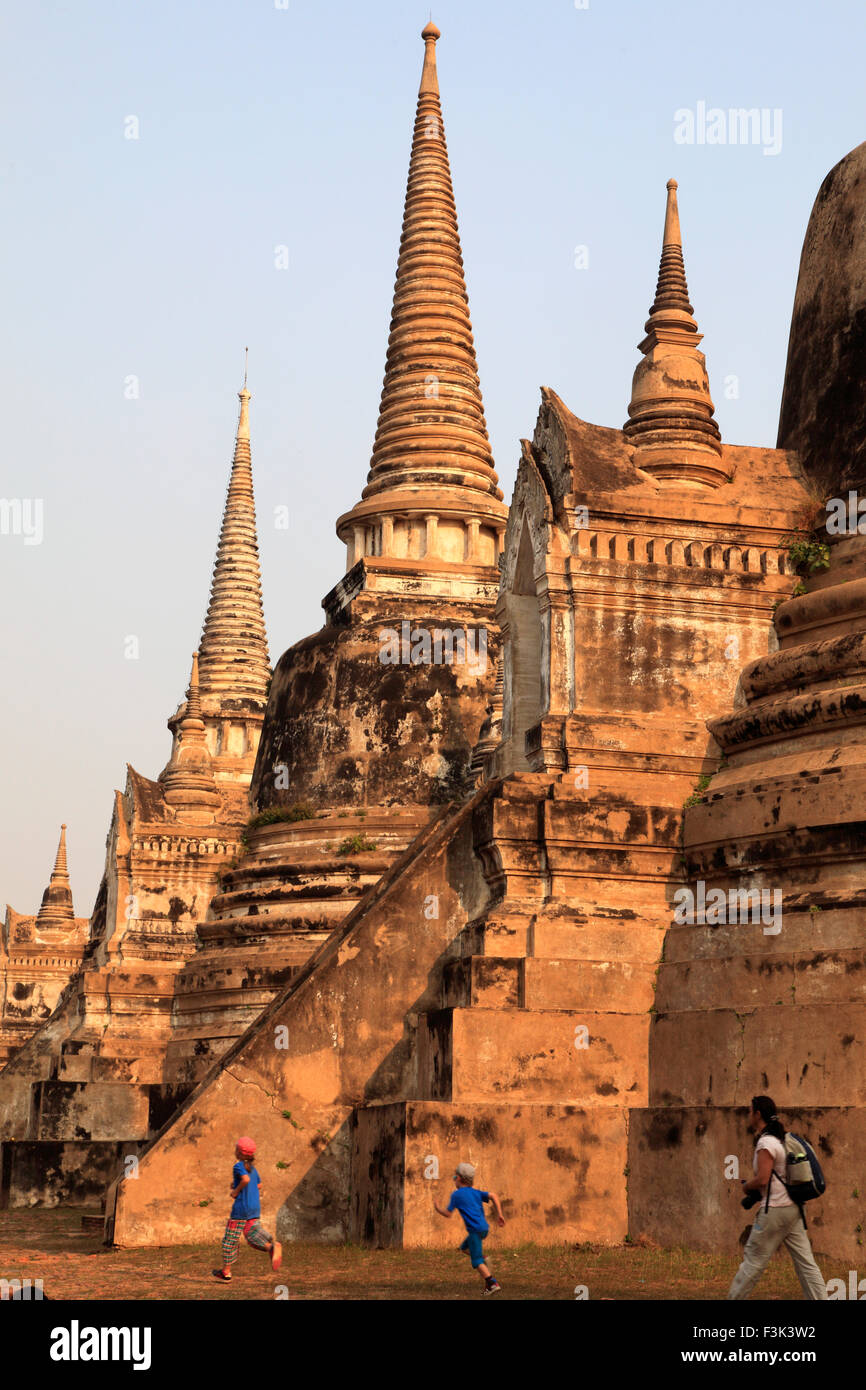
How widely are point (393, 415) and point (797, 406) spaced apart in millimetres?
12439

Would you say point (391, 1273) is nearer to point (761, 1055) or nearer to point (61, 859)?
point (761, 1055)

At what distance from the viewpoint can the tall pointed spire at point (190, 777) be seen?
107 ft

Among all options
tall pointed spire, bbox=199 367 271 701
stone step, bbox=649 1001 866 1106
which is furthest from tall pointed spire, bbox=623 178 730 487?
tall pointed spire, bbox=199 367 271 701

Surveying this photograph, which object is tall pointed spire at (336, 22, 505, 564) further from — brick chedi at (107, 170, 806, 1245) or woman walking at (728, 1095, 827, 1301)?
woman walking at (728, 1095, 827, 1301)

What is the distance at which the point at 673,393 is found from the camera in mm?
16969

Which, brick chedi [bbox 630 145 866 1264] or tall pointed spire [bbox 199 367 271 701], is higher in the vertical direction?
tall pointed spire [bbox 199 367 271 701]

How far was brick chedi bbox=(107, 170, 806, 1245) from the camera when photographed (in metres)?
12.9

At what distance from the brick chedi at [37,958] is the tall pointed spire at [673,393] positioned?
36.0 meters

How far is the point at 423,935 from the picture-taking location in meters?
15.1

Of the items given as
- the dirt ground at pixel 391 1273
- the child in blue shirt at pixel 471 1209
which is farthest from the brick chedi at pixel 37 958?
the child in blue shirt at pixel 471 1209

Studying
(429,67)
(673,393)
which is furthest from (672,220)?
(429,67)

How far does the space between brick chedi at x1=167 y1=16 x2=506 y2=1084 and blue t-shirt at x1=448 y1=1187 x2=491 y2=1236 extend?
12.0 metres
